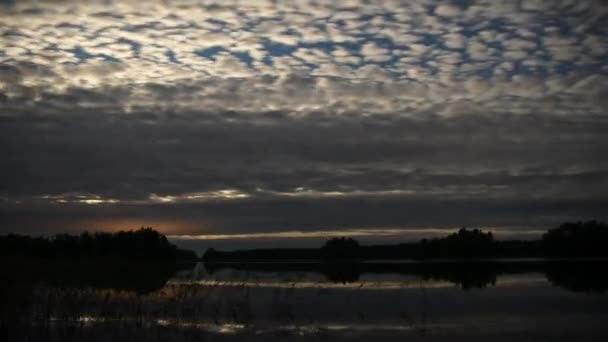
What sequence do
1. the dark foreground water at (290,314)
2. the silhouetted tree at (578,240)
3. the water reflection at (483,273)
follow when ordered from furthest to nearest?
the silhouetted tree at (578,240)
the water reflection at (483,273)
the dark foreground water at (290,314)

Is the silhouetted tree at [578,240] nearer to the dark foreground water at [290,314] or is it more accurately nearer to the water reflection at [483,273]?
the water reflection at [483,273]

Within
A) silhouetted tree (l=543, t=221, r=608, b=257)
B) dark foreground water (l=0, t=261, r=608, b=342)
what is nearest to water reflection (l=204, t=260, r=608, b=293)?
dark foreground water (l=0, t=261, r=608, b=342)

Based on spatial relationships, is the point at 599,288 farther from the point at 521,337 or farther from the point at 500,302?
the point at 521,337

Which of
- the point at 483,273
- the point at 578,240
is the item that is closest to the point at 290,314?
the point at 483,273

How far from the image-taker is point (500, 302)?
22.7 meters

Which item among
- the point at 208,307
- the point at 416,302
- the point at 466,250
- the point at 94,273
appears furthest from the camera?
the point at 466,250

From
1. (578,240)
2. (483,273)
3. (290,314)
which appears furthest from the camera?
(578,240)

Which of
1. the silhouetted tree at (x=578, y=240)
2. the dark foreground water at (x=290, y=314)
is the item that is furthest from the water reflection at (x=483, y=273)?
the silhouetted tree at (x=578, y=240)

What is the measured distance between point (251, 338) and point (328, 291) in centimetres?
1283

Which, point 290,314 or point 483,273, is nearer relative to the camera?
point 290,314

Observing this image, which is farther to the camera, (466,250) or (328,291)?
(466,250)

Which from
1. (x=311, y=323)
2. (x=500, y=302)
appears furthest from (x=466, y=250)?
(x=311, y=323)

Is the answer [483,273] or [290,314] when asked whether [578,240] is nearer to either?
[483,273]

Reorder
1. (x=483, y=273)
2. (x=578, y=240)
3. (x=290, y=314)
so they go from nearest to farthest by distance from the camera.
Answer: (x=290, y=314) → (x=483, y=273) → (x=578, y=240)
